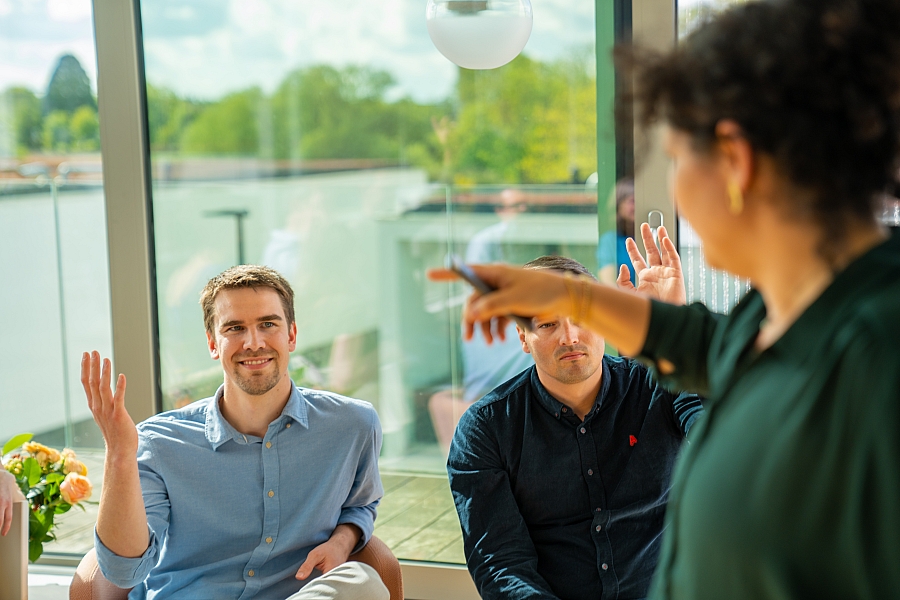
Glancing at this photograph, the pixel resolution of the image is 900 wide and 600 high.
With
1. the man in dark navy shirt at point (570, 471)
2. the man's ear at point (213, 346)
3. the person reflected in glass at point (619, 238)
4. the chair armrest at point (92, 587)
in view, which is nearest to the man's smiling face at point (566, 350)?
the man in dark navy shirt at point (570, 471)

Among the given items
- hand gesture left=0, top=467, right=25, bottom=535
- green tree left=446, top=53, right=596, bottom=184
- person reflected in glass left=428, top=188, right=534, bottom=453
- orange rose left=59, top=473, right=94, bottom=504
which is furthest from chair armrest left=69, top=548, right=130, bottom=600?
green tree left=446, top=53, right=596, bottom=184

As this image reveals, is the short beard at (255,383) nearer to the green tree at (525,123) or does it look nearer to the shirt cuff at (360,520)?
the shirt cuff at (360,520)

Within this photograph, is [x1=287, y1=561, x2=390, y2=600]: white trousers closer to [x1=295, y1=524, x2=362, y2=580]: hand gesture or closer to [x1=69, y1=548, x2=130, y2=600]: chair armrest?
[x1=295, y1=524, x2=362, y2=580]: hand gesture

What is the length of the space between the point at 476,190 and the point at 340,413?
0.89m

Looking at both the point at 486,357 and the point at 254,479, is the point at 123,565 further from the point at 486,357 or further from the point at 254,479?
the point at 486,357

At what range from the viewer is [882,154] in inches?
35.4

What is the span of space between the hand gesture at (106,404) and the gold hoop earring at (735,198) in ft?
5.27

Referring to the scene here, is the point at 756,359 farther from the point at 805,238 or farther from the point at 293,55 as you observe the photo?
the point at 293,55

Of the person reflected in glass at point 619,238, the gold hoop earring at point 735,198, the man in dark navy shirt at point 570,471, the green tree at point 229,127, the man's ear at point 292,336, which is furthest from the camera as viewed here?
the green tree at point 229,127

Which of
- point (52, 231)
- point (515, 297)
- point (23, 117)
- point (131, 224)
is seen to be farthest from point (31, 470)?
point (515, 297)

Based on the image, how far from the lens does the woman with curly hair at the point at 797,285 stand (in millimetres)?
842

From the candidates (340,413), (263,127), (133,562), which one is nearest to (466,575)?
(340,413)

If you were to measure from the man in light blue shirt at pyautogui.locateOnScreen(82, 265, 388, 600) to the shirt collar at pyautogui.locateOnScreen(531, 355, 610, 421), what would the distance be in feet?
1.66

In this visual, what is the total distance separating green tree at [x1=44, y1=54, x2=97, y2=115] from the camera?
3.37m
